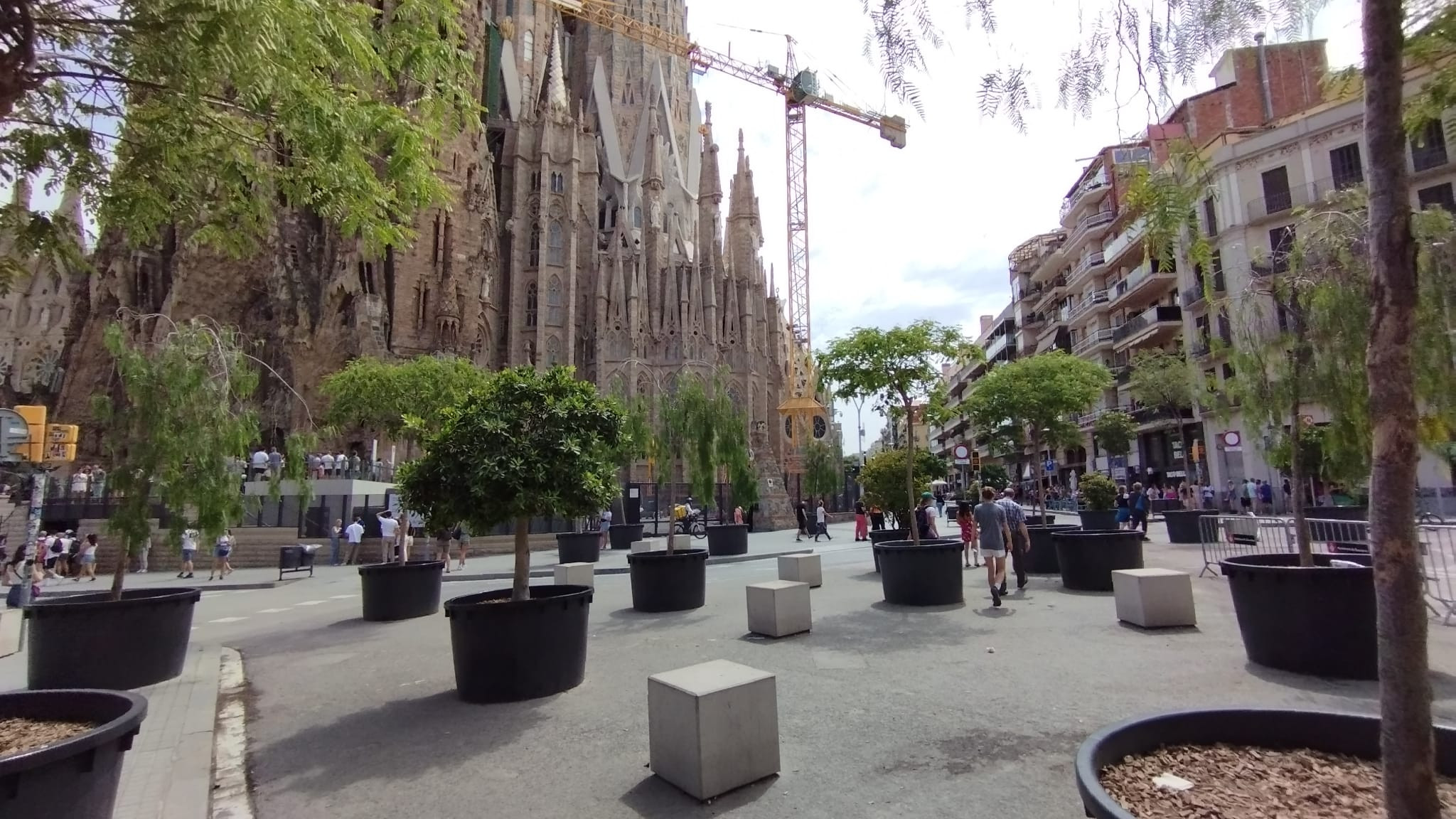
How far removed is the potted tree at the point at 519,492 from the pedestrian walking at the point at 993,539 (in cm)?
493

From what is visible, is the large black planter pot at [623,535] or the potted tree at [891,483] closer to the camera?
the potted tree at [891,483]

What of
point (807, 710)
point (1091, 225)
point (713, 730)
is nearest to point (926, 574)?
point (807, 710)

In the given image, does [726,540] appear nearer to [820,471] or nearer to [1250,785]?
[1250,785]

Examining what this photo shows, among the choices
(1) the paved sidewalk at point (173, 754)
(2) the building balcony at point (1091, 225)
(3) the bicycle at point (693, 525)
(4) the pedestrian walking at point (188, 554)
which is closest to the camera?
(1) the paved sidewalk at point (173, 754)

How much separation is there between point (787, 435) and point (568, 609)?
5020 centimetres

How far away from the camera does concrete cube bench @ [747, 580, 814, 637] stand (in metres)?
7.25

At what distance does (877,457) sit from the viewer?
48.3 feet

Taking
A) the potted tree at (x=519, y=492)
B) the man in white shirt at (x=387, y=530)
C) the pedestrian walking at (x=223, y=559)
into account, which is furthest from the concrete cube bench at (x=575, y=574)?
the pedestrian walking at (x=223, y=559)

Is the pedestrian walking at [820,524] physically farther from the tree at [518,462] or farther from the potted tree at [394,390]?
the tree at [518,462]

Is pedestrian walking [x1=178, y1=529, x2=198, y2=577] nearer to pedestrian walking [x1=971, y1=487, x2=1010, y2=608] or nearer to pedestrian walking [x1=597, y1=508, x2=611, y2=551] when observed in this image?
pedestrian walking [x1=597, y1=508, x2=611, y2=551]

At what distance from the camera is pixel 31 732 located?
317 cm

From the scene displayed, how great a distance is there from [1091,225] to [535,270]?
3323 centimetres

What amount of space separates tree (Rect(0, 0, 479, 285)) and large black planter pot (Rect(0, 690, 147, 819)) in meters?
2.33

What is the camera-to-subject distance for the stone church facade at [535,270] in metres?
32.4
